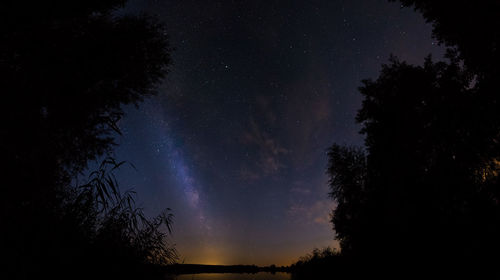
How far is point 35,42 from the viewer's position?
841 cm

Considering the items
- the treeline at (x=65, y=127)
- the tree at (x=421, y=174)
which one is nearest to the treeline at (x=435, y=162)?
the tree at (x=421, y=174)

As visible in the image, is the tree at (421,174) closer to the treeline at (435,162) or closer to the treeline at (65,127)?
the treeline at (435,162)

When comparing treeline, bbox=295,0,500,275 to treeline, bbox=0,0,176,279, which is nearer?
treeline, bbox=0,0,176,279

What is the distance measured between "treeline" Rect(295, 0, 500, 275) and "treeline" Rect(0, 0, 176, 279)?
9392 millimetres

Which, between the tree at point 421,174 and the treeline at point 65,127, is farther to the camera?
the tree at point 421,174

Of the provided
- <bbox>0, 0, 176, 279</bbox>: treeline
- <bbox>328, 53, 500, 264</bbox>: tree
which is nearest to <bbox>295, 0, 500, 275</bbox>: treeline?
<bbox>328, 53, 500, 264</bbox>: tree

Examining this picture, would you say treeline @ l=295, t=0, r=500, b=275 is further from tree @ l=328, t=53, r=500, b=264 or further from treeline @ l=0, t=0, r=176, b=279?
treeline @ l=0, t=0, r=176, b=279

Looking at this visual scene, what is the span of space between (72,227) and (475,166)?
16.9 metres

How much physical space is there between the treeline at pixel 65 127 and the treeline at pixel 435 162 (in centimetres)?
939

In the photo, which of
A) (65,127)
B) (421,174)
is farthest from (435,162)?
(65,127)

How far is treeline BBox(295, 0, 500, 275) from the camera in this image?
8.76 metres

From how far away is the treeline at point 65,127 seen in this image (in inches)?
129

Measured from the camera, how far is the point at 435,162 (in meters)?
15.0

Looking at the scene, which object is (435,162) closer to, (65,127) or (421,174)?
(421,174)
